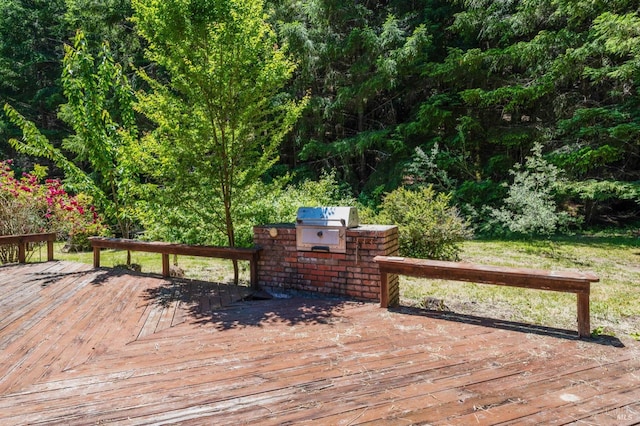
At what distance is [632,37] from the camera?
7906 millimetres

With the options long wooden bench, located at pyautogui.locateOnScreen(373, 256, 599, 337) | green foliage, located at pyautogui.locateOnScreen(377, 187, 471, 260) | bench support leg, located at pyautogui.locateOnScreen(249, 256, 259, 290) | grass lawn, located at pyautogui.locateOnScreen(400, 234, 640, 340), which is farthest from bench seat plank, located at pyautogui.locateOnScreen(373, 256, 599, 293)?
green foliage, located at pyautogui.locateOnScreen(377, 187, 471, 260)

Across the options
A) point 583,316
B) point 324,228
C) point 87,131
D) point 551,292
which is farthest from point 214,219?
point 551,292

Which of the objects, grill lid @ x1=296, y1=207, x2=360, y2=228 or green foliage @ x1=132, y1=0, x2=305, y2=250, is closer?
grill lid @ x1=296, y1=207, x2=360, y2=228

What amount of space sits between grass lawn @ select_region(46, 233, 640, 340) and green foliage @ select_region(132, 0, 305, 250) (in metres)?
1.46

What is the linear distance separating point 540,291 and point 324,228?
3.29 m

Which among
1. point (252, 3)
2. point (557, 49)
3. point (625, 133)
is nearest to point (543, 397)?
point (252, 3)

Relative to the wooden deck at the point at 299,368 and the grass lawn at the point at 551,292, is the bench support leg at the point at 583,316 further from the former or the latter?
the grass lawn at the point at 551,292

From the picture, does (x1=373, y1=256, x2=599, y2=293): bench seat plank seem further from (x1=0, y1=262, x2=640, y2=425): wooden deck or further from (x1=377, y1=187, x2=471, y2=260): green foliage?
(x1=377, y1=187, x2=471, y2=260): green foliage

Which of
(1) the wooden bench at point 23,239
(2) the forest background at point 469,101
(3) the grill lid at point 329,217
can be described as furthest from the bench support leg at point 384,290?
(1) the wooden bench at point 23,239

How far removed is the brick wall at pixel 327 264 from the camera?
427 cm

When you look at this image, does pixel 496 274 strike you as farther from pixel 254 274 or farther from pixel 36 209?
pixel 36 209

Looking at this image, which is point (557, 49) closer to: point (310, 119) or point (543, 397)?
point (310, 119)

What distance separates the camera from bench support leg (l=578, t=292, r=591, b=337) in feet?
10.3

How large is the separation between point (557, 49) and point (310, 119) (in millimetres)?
7788
